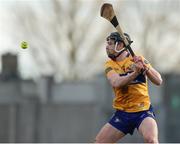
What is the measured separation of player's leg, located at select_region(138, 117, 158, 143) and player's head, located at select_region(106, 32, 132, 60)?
3.15 feet

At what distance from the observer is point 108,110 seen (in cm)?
3831

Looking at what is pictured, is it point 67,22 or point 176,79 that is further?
point 67,22

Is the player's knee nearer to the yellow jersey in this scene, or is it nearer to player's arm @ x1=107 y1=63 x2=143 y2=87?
the yellow jersey

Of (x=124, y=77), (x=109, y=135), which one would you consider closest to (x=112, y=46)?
(x=124, y=77)

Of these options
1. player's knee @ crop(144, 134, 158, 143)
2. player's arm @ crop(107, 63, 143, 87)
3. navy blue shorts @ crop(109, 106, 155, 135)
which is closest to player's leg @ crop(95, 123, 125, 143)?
navy blue shorts @ crop(109, 106, 155, 135)

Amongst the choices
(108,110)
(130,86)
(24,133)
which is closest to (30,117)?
(24,133)

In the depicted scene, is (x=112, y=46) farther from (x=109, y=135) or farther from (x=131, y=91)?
(x=109, y=135)

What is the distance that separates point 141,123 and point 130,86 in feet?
1.69

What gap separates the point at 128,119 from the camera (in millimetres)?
12469

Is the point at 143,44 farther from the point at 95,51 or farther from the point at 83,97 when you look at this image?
the point at 83,97

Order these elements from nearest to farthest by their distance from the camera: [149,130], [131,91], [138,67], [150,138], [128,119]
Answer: [138,67] < [150,138] < [149,130] < [131,91] < [128,119]

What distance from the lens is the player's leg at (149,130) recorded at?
1201cm

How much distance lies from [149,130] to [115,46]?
1.23 m

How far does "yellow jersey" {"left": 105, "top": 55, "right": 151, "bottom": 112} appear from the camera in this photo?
12320mm
